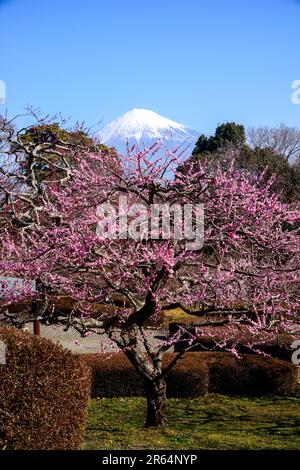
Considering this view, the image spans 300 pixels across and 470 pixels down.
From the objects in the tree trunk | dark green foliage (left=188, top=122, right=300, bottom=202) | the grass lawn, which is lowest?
the grass lawn

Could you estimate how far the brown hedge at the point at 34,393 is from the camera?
23.8 feet

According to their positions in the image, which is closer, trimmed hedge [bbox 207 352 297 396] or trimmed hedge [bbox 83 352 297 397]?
trimmed hedge [bbox 83 352 297 397]

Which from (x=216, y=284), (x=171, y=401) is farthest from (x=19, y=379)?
(x=171, y=401)

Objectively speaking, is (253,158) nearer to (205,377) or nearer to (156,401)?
(205,377)

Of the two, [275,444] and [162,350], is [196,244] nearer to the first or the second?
[162,350]

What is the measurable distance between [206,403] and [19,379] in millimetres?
7460

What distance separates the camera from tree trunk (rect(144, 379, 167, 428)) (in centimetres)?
1096

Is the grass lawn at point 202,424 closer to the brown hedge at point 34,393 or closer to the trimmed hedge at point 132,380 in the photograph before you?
the trimmed hedge at point 132,380

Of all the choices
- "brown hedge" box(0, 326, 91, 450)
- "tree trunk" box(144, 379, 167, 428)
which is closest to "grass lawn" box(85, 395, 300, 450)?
"tree trunk" box(144, 379, 167, 428)

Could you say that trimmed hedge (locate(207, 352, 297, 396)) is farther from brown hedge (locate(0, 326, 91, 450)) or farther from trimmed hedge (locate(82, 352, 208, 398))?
brown hedge (locate(0, 326, 91, 450))

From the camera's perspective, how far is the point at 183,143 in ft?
30.3

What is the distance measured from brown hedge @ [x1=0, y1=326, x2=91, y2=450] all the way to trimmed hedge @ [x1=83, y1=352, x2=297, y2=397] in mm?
6627

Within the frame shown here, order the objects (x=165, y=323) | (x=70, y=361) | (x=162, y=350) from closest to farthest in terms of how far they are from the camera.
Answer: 1. (x=70, y=361)
2. (x=162, y=350)
3. (x=165, y=323)

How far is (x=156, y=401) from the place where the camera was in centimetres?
1106
